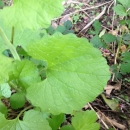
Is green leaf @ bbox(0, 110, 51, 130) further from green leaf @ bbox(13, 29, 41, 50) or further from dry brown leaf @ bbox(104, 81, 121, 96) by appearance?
dry brown leaf @ bbox(104, 81, 121, 96)

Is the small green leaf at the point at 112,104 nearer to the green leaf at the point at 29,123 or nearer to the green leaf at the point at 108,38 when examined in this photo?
the green leaf at the point at 108,38

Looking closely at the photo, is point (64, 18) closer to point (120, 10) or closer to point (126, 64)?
point (120, 10)

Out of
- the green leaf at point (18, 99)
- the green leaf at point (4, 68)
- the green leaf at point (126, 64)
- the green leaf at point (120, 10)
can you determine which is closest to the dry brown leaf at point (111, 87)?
the green leaf at point (126, 64)

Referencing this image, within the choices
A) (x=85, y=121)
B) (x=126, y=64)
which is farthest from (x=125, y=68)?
(x=85, y=121)

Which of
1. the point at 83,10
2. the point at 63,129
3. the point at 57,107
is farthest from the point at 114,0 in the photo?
the point at 57,107

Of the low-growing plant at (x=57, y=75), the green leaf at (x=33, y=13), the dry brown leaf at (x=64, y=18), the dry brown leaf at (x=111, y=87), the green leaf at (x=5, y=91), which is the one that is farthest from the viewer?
the dry brown leaf at (x=64, y=18)

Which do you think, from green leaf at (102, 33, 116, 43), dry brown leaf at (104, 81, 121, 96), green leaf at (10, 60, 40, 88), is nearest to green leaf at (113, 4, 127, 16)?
green leaf at (102, 33, 116, 43)

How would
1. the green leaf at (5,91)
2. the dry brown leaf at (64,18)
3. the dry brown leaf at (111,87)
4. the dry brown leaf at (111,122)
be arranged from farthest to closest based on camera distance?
the dry brown leaf at (64,18)
the dry brown leaf at (111,87)
the dry brown leaf at (111,122)
the green leaf at (5,91)
